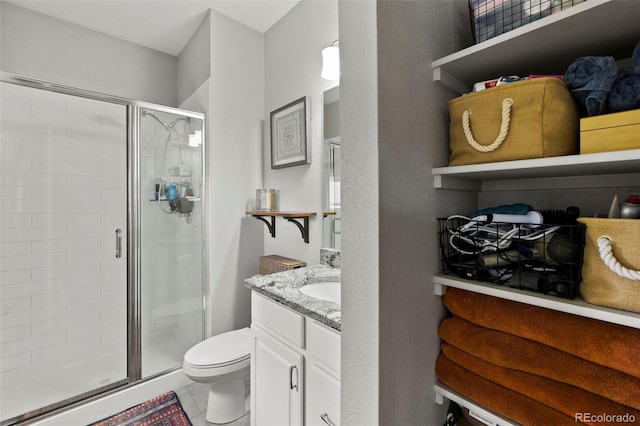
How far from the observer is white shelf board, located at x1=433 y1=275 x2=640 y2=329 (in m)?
0.52

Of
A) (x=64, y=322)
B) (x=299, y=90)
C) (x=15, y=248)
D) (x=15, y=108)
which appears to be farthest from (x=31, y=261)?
(x=299, y=90)

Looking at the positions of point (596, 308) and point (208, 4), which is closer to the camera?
point (596, 308)

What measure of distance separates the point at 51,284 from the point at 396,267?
2488 millimetres

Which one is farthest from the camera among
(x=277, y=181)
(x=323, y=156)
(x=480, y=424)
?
(x=277, y=181)

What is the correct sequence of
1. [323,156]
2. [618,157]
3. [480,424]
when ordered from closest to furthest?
[618,157], [480,424], [323,156]

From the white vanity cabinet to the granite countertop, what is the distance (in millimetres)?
41

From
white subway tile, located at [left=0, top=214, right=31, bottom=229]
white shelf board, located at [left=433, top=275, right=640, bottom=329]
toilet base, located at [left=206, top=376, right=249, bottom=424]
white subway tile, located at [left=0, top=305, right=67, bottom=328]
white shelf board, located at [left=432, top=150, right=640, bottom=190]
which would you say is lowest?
toilet base, located at [left=206, top=376, right=249, bottom=424]

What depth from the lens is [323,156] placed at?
5.88ft

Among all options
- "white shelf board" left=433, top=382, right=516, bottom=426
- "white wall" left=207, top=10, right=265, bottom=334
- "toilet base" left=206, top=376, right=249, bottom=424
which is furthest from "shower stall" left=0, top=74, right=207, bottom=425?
"white shelf board" left=433, top=382, right=516, bottom=426

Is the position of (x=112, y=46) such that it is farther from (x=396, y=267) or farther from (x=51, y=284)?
(x=396, y=267)

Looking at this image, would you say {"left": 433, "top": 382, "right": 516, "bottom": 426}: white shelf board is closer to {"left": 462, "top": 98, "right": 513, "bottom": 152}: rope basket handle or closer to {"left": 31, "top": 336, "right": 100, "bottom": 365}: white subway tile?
{"left": 462, "top": 98, "right": 513, "bottom": 152}: rope basket handle

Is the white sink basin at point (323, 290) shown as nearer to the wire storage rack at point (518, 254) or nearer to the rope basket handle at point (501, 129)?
the wire storage rack at point (518, 254)

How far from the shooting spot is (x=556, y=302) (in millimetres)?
585

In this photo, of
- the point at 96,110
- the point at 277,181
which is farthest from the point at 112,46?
the point at 277,181
